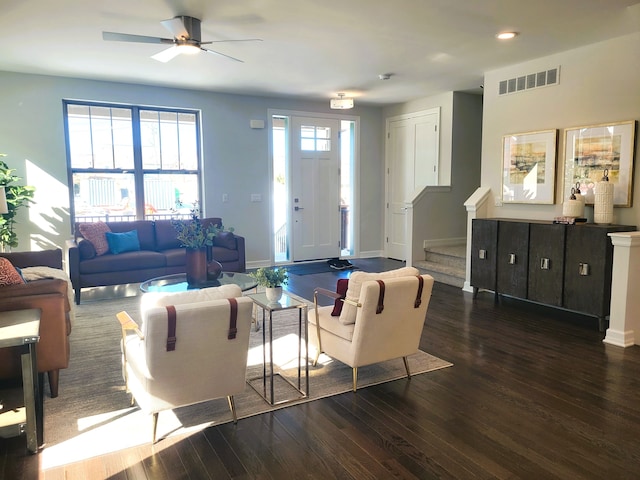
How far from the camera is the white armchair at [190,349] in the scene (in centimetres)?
223

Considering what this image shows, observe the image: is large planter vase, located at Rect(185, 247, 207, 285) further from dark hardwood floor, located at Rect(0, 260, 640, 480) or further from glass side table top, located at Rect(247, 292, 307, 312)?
dark hardwood floor, located at Rect(0, 260, 640, 480)

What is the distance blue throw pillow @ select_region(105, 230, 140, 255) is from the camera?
18.5ft

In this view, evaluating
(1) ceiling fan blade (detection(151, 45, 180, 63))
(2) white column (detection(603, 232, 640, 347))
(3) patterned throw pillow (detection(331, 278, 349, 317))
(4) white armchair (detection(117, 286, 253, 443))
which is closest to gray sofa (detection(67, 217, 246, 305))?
(1) ceiling fan blade (detection(151, 45, 180, 63))

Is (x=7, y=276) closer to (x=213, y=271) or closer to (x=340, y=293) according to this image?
(x=213, y=271)

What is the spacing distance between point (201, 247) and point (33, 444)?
2.06 m

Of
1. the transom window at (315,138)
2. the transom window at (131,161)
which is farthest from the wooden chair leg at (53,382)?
the transom window at (315,138)

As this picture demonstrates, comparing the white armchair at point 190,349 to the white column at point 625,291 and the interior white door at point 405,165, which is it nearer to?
the white column at point 625,291

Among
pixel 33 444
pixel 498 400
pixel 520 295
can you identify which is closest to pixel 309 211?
pixel 520 295

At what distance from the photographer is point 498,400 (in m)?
2.90

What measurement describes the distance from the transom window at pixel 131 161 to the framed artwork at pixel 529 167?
444cm

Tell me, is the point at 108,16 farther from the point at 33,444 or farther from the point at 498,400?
the point at 498,400

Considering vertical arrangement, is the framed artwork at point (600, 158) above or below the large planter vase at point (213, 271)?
above

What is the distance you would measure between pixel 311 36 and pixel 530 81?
2651 millimetres

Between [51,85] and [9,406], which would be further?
[51,85]
